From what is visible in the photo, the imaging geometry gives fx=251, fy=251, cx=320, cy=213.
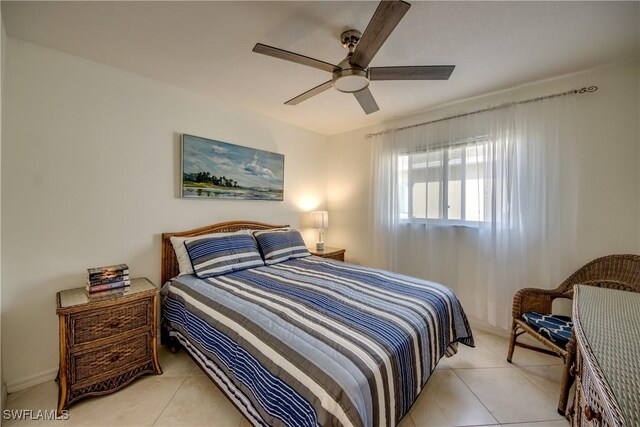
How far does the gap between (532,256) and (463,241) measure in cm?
58

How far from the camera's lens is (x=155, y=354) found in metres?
1.89

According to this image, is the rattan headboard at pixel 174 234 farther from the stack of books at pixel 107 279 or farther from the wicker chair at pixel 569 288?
the wicker chair at pixel 569 288

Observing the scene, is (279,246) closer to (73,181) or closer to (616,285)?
(73,181)

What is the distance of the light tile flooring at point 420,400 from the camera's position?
1.51 m

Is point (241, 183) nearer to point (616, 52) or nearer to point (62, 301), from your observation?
point (62, 301)

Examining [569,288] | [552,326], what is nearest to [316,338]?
[552,326]

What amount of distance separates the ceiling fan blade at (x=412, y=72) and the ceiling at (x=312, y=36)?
28cm

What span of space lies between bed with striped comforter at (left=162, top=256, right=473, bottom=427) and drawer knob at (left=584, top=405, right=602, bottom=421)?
607 millimetres

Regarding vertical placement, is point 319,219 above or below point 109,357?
above

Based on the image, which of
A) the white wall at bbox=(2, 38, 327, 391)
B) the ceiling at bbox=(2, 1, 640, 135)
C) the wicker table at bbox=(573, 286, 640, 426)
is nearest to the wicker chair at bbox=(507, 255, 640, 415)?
the wicker table at bbox=(573, 286, 640, 426)

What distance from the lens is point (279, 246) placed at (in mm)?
2697

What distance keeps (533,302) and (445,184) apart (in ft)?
4.37

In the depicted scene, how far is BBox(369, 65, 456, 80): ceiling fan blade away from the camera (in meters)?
1.56

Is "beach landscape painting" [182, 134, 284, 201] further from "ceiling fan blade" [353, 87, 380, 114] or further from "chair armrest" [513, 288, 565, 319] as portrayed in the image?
"chair armrest" [513, 288, 565, 319]
